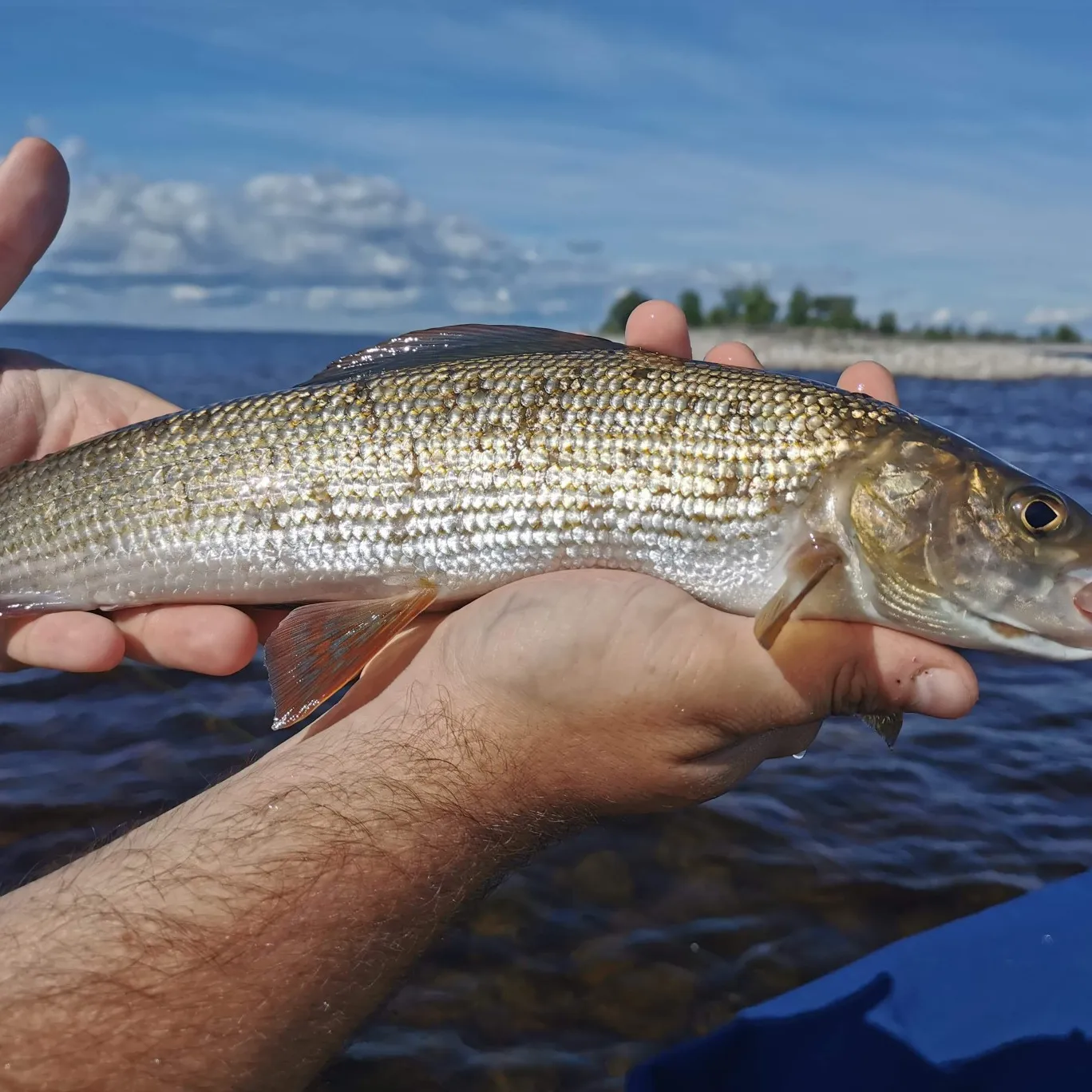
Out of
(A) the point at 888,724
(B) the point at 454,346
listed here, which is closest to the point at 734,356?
(B) the point at 454,346

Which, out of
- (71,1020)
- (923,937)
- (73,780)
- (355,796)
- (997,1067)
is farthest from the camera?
(73,780)

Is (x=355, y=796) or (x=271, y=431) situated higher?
(x=271, y=431)

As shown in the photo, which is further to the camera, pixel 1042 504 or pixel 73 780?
pixel 73 780

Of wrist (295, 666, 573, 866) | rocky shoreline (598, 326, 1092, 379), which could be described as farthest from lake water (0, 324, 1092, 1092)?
rocky shoreline (598, 326, 1092, 379)

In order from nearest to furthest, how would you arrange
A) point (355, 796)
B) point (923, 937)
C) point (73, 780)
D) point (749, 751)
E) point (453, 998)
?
point (355, 796)
point (749, 751)
point (923, 937)
point (453, 998)
point (73, 780)

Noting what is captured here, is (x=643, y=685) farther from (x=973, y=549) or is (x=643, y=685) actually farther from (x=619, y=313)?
(x=619, y=313)

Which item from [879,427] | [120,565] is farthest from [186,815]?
[879,427]

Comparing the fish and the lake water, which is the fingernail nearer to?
the fish

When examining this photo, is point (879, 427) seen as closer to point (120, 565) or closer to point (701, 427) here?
point (701, 427)
